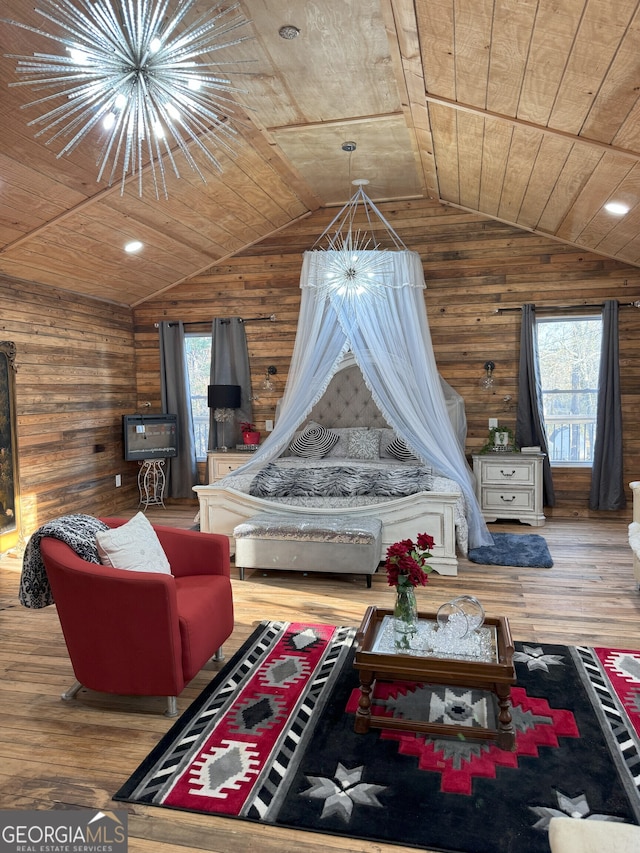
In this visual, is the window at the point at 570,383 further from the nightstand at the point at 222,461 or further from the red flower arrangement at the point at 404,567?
the red flower arrangement at the point at 404,567

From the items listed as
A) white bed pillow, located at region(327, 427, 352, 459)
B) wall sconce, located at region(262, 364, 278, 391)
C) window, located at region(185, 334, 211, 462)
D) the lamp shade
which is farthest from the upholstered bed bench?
window, located at region(185, 334, 211, 462)

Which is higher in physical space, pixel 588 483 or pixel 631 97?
pixel 631 97

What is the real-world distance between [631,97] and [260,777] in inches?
136

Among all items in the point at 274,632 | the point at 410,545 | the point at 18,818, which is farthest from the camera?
the point at 274,632

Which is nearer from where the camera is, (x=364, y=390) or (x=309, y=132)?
(x=309, y=132)

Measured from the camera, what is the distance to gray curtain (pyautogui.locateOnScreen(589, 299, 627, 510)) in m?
6.14

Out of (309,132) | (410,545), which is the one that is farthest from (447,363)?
(410,545)

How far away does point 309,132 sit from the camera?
187 inches

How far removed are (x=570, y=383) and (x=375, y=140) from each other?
320cm

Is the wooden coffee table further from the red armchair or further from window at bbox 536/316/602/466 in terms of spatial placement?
window at bbox 536/316/602/466

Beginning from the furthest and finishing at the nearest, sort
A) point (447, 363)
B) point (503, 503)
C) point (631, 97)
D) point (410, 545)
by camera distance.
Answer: point (447, 363), point (503, 503), point (631, 97), point (410, 545)

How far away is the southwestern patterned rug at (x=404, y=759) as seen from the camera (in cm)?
209

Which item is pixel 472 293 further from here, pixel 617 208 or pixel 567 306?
pixel 617 208

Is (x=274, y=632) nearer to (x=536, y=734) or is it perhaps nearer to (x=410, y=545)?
(x=410, y=545)
